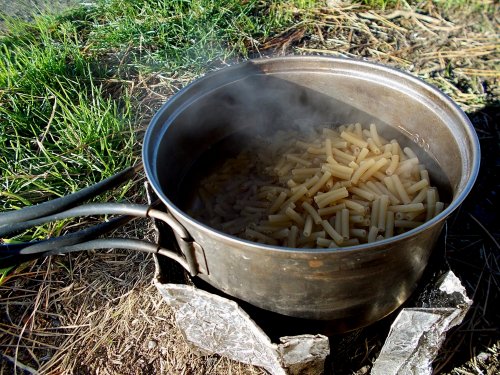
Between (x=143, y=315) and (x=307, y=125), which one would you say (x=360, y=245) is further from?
(x=143, y=315)

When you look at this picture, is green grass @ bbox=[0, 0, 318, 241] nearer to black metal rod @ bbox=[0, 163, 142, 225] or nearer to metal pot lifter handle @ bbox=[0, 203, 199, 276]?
metal pot lifter handle @ bbox=[0, 203, 199, 276]

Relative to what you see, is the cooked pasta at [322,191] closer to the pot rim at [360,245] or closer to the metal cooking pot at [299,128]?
the metal cooking pot at [299,128]

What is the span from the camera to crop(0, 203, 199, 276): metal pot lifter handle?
1278 millimetres

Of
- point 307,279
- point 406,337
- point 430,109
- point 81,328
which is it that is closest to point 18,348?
point 81,328

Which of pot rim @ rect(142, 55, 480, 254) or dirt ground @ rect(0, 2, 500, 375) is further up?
pot rim @ rect(142, 55, 480, 254)

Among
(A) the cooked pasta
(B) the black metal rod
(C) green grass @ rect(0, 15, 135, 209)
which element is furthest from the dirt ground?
(B) the black metal rod

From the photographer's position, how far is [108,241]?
1411 mm

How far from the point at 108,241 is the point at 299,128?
98cm

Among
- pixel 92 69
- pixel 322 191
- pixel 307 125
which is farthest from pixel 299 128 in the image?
pixel 92 69

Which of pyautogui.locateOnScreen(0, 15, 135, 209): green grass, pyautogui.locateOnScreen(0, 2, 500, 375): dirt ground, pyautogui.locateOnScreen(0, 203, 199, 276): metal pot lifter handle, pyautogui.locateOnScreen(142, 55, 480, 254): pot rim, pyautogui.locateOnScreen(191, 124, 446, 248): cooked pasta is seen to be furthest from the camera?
pyautogui.locateOnScreen(0, 15, 135, 209): green grass

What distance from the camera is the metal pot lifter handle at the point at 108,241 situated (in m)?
1.28

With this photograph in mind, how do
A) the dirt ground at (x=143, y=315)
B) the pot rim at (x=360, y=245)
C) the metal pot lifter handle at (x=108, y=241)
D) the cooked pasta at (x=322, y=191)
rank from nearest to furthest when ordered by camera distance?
the pot rim at (x=360, y=245) → the metal pot lifter handle at (x=108, y=241) → the cooked pasta at (x=322, y=191) → the dirt ground at (x=143, y=315)

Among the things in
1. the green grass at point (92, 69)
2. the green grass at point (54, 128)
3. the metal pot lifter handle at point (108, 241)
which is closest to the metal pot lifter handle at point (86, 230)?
the metal pot lifter handle at point (108, 241)

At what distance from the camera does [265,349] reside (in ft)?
4.74
